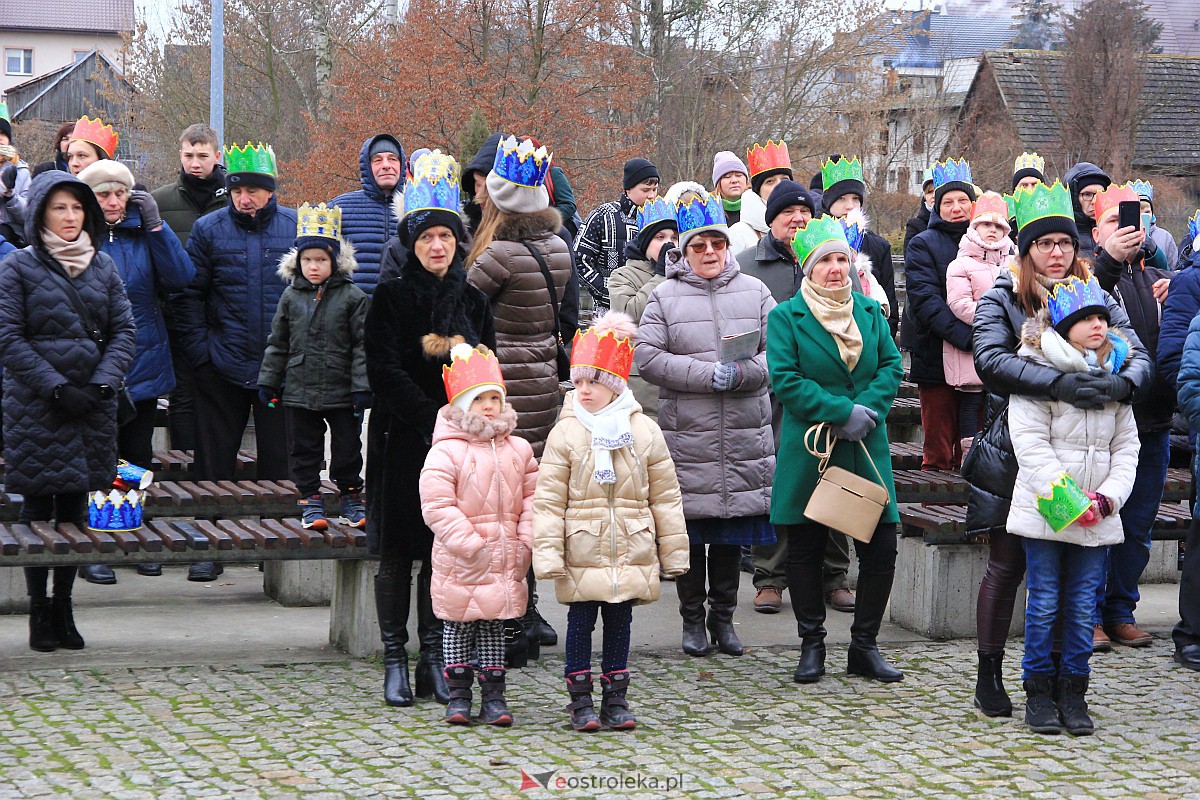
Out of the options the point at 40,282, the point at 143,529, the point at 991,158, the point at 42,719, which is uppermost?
the point at 991,158

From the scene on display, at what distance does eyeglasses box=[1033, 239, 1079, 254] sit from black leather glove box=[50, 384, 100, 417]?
161 inches

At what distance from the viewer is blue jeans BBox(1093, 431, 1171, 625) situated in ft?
25.4

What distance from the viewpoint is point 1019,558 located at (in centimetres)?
659

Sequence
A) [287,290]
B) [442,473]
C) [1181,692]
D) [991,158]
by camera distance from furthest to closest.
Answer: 1. [991,158]
2. [287,290]
3. [1181,692]
4. [442,473]

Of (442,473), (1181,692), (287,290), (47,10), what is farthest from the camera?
(47,10)

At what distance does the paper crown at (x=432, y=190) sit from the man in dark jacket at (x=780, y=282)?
1.92 meters

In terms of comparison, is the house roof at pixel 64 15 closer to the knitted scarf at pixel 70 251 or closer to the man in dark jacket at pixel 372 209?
the man in dark jacket at pixel 372 209

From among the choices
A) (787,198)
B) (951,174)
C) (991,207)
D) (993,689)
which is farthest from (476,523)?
(951,174)

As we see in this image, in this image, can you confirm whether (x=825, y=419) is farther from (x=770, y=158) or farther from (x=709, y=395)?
(x=770, y=158)

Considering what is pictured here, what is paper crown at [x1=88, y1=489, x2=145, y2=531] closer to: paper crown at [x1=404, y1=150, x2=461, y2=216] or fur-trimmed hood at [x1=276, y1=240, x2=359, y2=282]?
fur-trimmed hood at [x1=276, y1=240, x2=359, y2=282]

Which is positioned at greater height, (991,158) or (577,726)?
(991,158)

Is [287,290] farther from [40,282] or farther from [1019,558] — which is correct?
[1019,558]

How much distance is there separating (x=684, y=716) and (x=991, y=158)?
2552 centimetres

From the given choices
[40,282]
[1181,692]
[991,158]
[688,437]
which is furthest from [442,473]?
[991,158]
